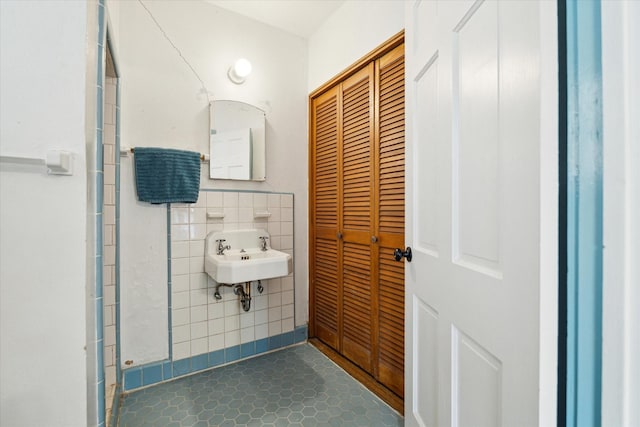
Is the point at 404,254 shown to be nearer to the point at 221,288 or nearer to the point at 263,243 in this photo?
the point at 263,243

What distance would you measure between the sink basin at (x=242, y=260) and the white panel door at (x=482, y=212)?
2.91ft

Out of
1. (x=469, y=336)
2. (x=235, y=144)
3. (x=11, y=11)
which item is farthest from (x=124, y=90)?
(x=469, y=336)

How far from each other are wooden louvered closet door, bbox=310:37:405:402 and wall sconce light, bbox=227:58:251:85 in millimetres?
556

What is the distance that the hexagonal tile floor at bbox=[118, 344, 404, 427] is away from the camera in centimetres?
148

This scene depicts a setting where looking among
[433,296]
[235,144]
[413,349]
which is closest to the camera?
[433,296]

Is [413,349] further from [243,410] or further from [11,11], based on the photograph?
[11,11]

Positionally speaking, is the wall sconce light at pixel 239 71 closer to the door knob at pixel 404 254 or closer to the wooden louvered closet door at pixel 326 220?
the wooden louvered closet door at pixel 326 220

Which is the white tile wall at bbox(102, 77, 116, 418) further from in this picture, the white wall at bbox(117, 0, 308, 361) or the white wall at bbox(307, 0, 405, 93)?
the white wall at bbox(307, 0, 405, 93)

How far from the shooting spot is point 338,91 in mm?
2090

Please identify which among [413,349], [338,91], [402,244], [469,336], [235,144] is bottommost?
[413,349]

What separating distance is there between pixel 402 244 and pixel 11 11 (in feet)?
5.29
